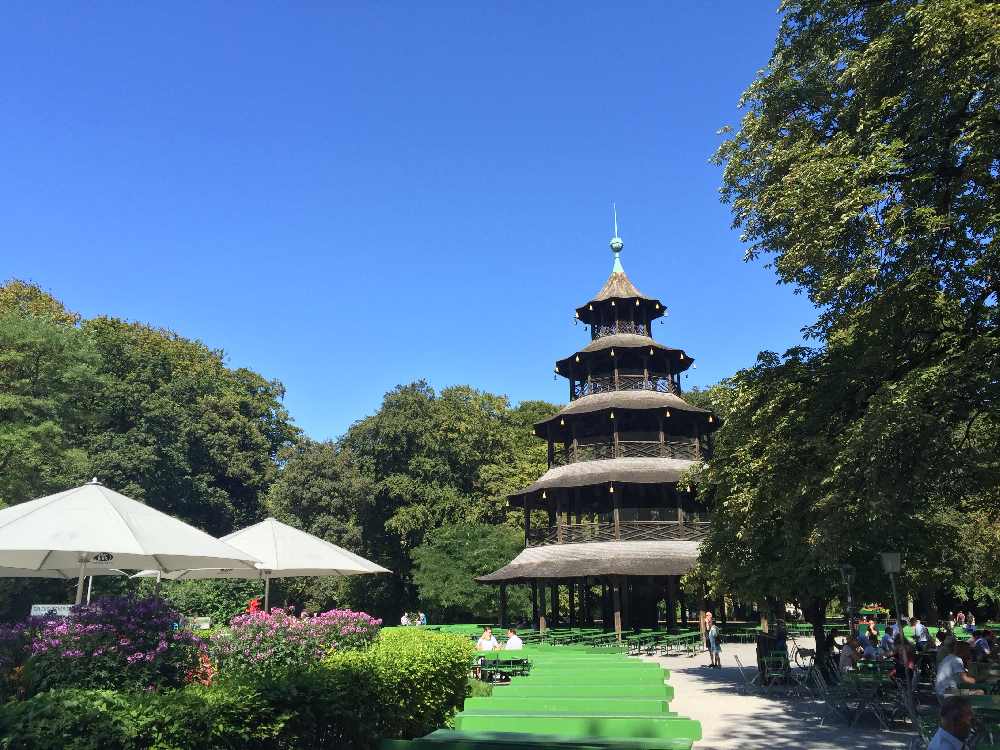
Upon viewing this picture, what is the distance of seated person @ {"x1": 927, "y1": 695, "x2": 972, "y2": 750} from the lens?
5047 millimetres

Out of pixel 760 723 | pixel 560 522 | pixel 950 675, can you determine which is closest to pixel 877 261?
pixel 950 675

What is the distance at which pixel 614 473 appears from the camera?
3109 cm

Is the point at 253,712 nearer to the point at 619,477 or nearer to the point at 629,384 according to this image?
the point at 619,477

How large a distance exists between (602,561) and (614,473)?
151 inches

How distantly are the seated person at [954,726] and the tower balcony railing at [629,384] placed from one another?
99.9 feet

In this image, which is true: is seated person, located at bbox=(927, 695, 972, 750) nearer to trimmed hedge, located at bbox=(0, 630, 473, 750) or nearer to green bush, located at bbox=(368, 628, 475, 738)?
trimmed hedge, located at bbox=(0, 630, 473, 750)

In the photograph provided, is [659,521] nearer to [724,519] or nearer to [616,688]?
[724,519]

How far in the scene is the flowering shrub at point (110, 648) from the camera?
8.25 metres

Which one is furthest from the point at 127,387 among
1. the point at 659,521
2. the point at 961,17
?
the point at 961,17

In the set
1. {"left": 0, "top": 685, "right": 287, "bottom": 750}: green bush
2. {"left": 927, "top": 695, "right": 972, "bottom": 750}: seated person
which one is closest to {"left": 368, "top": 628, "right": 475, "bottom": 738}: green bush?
{"left": 0, "top": 685, "right": 287, "bottom": 750}: green bush

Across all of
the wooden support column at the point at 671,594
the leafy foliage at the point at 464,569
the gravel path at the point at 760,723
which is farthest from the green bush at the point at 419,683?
the leafy foliage at the point at 464,569

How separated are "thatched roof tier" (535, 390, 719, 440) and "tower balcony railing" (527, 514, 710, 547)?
498cm

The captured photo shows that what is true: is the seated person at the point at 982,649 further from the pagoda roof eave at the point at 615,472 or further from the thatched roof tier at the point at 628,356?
the thatched roof tier at the point at 628,356

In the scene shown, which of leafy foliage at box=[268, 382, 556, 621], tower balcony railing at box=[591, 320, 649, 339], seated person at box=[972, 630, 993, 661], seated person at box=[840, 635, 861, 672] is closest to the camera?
seated person at box=[840, 635, 861, 672]
